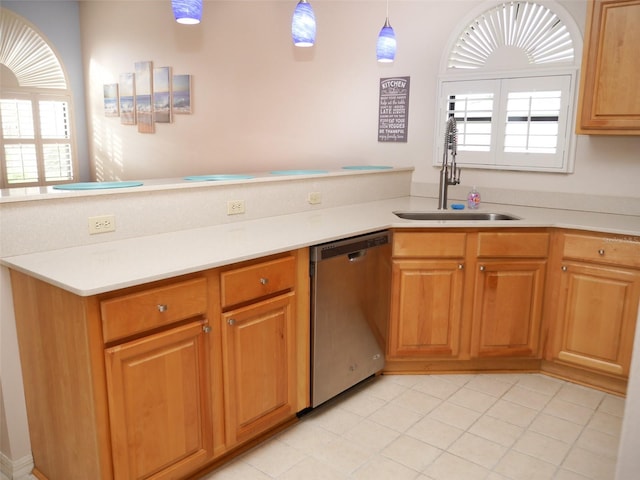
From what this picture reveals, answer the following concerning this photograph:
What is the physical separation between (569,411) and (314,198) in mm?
1824

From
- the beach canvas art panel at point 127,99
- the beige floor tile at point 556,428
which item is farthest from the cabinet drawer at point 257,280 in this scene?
the beach canvas art panel at point 127,99

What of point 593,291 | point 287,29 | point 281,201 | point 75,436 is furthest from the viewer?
point 287,29

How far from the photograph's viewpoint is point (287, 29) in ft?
14.5

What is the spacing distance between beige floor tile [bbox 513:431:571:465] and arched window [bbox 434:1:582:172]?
1.74m

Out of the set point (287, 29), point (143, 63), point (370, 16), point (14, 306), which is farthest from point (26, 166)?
point (14, 306)

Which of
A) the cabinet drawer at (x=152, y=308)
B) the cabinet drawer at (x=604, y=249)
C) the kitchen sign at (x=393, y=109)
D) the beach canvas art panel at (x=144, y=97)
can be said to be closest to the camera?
the cabinet drawer at (x=152, y=308)

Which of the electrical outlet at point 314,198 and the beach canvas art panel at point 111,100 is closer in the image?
the electrical outlet at point 314,198

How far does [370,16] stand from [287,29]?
806 millimetres

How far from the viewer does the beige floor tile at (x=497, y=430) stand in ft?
7.81

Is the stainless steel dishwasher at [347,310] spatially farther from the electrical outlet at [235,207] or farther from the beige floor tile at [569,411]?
the beige floor tile at [569,411]

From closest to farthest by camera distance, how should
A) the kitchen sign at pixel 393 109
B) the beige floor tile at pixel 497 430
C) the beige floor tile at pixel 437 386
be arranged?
the beige floor tile at pixel 497 430
the beige floor tile at pixel 437 386
the kitchen sign at pixel 393 109

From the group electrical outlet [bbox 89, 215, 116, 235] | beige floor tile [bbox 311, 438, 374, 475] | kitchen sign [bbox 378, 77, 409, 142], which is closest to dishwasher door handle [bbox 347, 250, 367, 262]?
beige floor tile [bbox 311, 438, 374, 475]

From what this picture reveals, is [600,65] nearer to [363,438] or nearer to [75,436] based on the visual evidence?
[363,438]

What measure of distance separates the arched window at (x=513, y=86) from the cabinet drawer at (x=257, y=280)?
1.97 meters
